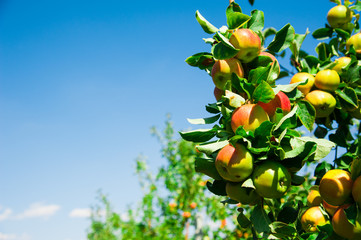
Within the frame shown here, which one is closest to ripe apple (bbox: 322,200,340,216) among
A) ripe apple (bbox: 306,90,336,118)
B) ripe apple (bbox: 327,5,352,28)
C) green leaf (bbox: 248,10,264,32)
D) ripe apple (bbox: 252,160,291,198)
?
ripe apple (bbox: 252,160,291,198)

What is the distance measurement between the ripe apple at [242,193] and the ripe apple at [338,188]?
290mm

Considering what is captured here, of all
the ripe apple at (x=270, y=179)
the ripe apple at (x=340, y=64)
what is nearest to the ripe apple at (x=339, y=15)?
the ripe apple at (x=340, y=64)

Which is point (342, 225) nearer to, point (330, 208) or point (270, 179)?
point (330, 208)

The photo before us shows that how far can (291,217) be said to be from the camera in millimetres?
1457

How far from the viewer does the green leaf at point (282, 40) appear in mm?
1500

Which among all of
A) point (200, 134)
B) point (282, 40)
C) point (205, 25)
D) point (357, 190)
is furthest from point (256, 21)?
point (357, 190)

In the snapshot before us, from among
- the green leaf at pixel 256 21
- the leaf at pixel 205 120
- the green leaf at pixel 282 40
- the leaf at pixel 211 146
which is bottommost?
the leaf at pixel 211 146

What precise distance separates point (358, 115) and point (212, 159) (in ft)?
3.26

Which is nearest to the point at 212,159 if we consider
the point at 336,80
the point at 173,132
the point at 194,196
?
the point at 336,80

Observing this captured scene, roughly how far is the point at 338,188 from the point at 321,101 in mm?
507

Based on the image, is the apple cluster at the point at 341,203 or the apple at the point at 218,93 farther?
the apple at the point at 218,93

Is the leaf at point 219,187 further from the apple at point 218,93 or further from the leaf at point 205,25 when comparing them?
the leaf at point 205,25

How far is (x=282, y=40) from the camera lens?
1.51 meters

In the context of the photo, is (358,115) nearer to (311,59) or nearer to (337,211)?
(311,59)
